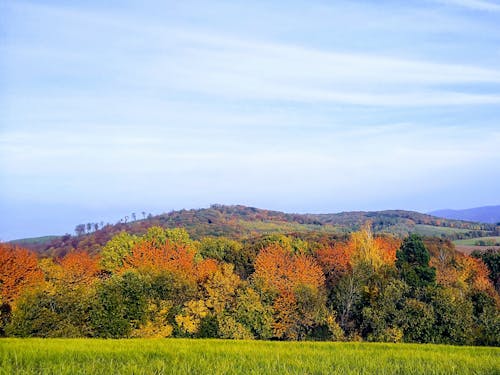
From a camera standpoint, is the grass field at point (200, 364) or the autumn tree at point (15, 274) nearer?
the grass field at point (200, 364)

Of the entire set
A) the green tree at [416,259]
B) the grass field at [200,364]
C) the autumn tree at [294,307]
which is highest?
the grass field at [200,364]

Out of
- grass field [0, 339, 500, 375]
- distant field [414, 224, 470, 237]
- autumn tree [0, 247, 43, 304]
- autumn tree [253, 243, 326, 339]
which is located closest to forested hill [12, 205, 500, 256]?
distant field [414, 224, 470, 237]

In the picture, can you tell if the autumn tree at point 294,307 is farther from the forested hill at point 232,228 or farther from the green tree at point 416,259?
the forested hill at point 232,228

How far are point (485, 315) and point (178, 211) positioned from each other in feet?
563

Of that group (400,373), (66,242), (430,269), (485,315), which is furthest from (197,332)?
(66,242)

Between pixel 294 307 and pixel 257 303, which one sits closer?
pixel 257 303

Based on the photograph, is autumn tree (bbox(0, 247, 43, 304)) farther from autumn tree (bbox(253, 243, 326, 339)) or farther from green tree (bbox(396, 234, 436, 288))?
green tree (bbox(396, 234, 436, 288))

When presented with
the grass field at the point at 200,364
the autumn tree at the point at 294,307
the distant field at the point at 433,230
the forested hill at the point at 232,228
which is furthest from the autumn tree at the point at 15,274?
the distant field at the point at 433,230

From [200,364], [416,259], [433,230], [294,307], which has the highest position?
[200,364]

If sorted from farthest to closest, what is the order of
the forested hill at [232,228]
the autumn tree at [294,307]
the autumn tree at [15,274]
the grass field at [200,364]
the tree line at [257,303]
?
the forested hill at [232,228], the autumn tree at [15,274], the autumn tree at [294,307], the tree line at [257,303], the grass field at [200,364]

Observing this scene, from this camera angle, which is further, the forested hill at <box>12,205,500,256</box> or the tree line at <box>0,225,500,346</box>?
the forested hill at <box>12,205,500,256</box>

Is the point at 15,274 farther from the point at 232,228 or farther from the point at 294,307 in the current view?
the point at 232,228

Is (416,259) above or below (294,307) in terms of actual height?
above

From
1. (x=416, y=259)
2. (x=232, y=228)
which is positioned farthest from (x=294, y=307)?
(x=232, y=228)
